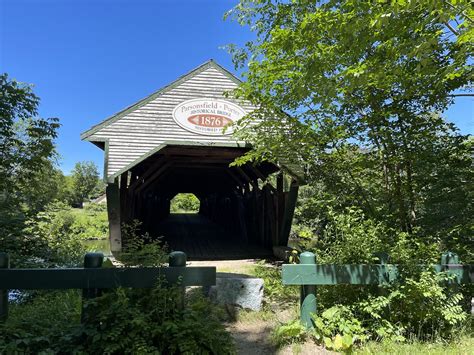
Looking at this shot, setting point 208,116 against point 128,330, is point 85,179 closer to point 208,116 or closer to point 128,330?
point 208,116

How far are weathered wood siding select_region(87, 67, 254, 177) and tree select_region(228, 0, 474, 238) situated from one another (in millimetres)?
2368

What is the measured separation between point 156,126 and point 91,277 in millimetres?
6043

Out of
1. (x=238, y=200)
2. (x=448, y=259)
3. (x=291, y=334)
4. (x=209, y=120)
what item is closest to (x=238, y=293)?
(x=291, y=334)

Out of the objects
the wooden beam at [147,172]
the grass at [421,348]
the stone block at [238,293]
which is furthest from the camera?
the wooden beam at [147,172]

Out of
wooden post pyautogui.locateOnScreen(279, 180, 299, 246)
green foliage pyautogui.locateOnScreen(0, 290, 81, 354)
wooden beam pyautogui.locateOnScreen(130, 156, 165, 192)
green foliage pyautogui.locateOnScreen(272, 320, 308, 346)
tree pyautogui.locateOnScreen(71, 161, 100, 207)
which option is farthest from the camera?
tree pyautogui.locateOnScreen(71, 161, 100, 207)

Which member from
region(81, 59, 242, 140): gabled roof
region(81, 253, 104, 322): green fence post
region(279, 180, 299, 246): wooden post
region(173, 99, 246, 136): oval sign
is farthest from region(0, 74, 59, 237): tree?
region(279, 180, 299, 246): wooden post

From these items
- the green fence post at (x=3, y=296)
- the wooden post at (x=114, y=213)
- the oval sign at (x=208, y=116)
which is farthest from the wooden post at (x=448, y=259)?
the wooden post at (x=114, y=213)

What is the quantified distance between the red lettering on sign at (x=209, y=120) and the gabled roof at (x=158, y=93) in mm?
→ 884

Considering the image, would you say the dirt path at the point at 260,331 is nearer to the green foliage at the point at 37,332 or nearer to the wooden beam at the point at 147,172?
the green foliage at the point at 37,332

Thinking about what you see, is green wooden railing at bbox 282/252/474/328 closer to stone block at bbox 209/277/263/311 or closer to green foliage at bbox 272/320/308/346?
green foliage at bbox 272/320/308/346

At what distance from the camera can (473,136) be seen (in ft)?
16.3

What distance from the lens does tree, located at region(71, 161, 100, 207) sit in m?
68.9

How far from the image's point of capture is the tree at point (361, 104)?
12.8 ft

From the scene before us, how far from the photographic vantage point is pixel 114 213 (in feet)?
28.4
